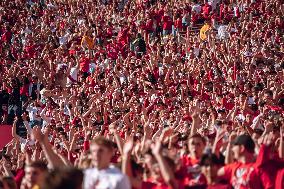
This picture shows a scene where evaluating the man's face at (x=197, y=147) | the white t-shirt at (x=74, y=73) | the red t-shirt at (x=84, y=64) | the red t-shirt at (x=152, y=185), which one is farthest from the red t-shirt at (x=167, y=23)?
the red t-shirt at (x=152, y=185)

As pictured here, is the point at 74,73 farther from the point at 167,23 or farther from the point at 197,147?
the point at 197,147

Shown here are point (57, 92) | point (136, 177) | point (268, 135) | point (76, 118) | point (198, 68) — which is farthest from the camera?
point (57, 92)

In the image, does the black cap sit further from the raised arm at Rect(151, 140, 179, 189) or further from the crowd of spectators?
the raised arm at Rect(151, 140, 179, 189)

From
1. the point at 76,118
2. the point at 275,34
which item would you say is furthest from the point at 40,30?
the point at 76,118

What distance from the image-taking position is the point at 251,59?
16.4 m

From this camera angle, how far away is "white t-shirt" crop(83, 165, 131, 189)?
5141 millimetres

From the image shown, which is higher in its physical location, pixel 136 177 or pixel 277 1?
pixel 277 1

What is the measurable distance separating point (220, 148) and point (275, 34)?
11.8 meters

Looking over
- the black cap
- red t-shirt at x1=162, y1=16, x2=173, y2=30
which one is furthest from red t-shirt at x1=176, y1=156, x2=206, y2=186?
red t-shirt at x1=162, y1=16, x2=173, y2=30

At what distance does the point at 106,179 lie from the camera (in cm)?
519

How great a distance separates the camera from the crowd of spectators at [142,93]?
19.6 feet

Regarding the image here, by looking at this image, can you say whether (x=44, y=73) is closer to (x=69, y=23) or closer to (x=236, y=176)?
(x=69, y=23)

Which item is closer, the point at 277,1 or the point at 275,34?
the point at 275,34

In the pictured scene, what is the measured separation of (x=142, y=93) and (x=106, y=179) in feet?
33.9
